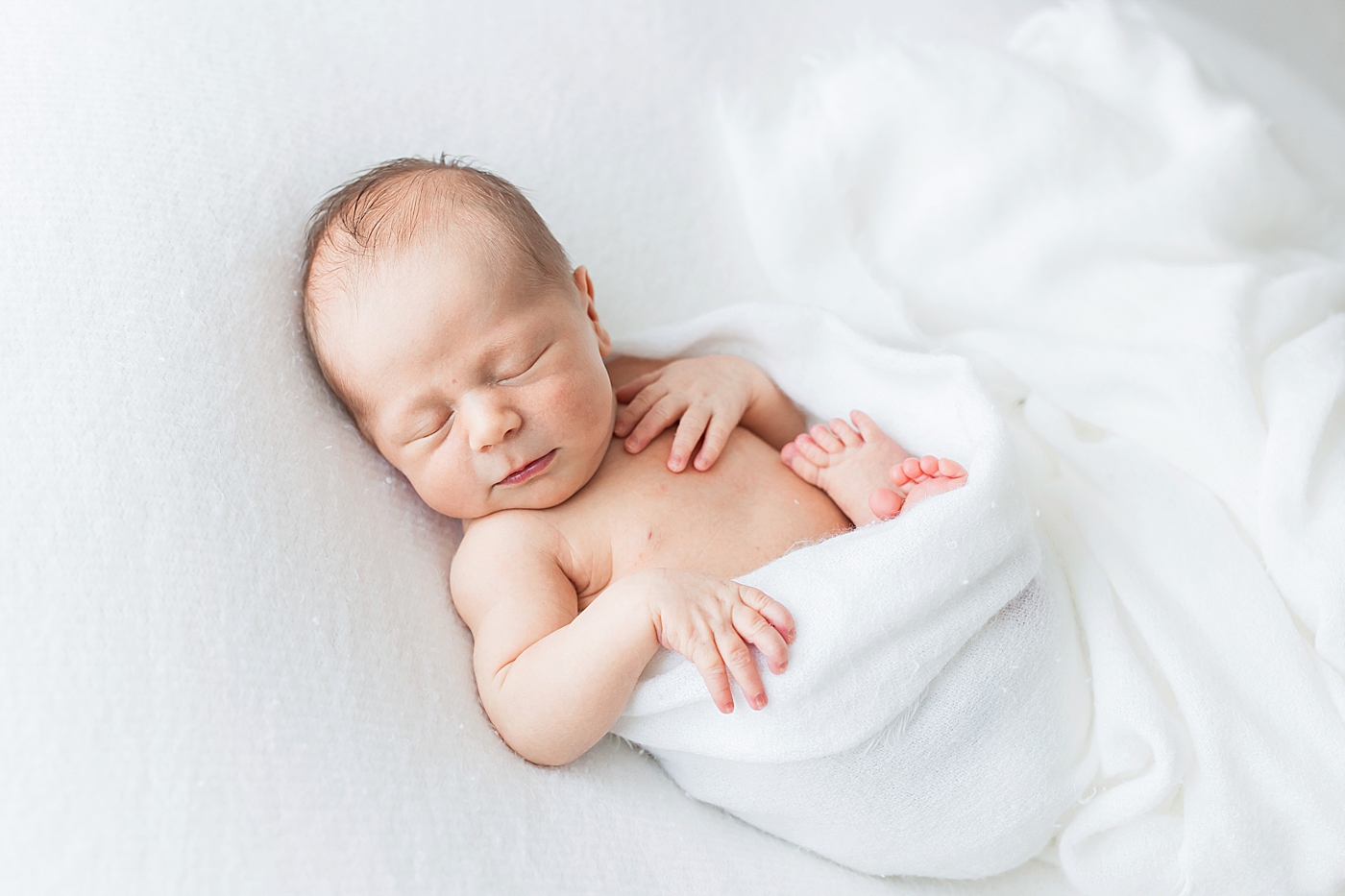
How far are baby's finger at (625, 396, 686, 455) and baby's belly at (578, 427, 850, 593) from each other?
0.02m

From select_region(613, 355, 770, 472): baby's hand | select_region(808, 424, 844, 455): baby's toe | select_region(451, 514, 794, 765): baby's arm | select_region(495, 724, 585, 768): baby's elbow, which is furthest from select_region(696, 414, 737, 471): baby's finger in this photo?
select_region(495, 724, 585, 768): baby's elbow

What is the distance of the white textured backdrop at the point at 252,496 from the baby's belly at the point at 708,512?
8.3 inches

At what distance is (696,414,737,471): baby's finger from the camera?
3.75 feet

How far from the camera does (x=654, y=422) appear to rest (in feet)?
3.81

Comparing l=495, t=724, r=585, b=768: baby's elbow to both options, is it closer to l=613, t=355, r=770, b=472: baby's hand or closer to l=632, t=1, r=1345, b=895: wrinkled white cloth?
l=632, t=1, r=1345, b=895: wrinkled white cloth

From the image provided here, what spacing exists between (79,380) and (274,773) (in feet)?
1.31

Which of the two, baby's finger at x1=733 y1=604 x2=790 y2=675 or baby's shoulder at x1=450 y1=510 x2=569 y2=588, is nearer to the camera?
baby's finger at x1=733 y1=604 x2=790 y2=675

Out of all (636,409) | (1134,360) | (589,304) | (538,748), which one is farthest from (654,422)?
(1134,360)

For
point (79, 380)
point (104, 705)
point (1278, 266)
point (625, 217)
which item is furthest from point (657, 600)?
point (1278, 266)

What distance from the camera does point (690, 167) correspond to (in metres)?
1.44

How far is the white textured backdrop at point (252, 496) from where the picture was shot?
75 cm

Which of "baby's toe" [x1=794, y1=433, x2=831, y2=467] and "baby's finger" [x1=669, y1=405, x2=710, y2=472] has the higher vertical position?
"baby's finger" [x1=669, y1=405, x2=710, y2=472]

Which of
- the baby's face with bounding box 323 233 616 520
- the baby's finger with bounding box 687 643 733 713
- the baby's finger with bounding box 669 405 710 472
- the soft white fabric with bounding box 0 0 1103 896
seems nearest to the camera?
the soft white fabric with bounding box 0 0 1103 896

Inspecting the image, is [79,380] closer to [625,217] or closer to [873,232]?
[625,217]
